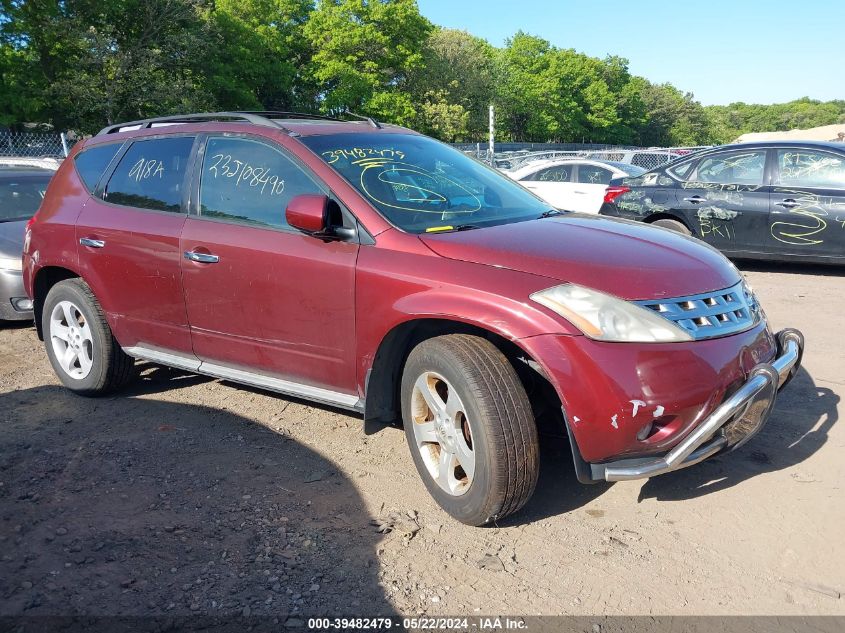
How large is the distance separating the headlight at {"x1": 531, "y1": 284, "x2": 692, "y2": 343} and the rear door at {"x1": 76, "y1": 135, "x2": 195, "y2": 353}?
2.30 meters

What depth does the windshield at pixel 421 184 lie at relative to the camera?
3.52 m

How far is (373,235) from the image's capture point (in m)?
3.34

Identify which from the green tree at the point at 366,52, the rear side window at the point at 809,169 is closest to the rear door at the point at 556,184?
the rear side window at the point at 809,169

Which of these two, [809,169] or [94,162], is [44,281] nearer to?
[94,162]

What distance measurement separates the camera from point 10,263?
6715mm

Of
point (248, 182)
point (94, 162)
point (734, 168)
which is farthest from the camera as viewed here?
point (734, 168)

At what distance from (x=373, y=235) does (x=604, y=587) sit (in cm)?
181

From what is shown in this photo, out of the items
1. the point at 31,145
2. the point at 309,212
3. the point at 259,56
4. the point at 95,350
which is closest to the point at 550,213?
the point at 309,212

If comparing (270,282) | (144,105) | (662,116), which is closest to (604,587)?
(270,282)

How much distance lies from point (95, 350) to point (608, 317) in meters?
3.47

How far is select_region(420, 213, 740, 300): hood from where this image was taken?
291cm

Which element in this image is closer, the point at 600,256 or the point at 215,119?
the point at 600,256

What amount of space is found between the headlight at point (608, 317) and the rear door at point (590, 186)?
8410 mm

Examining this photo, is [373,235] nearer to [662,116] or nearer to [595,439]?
[595,439]
